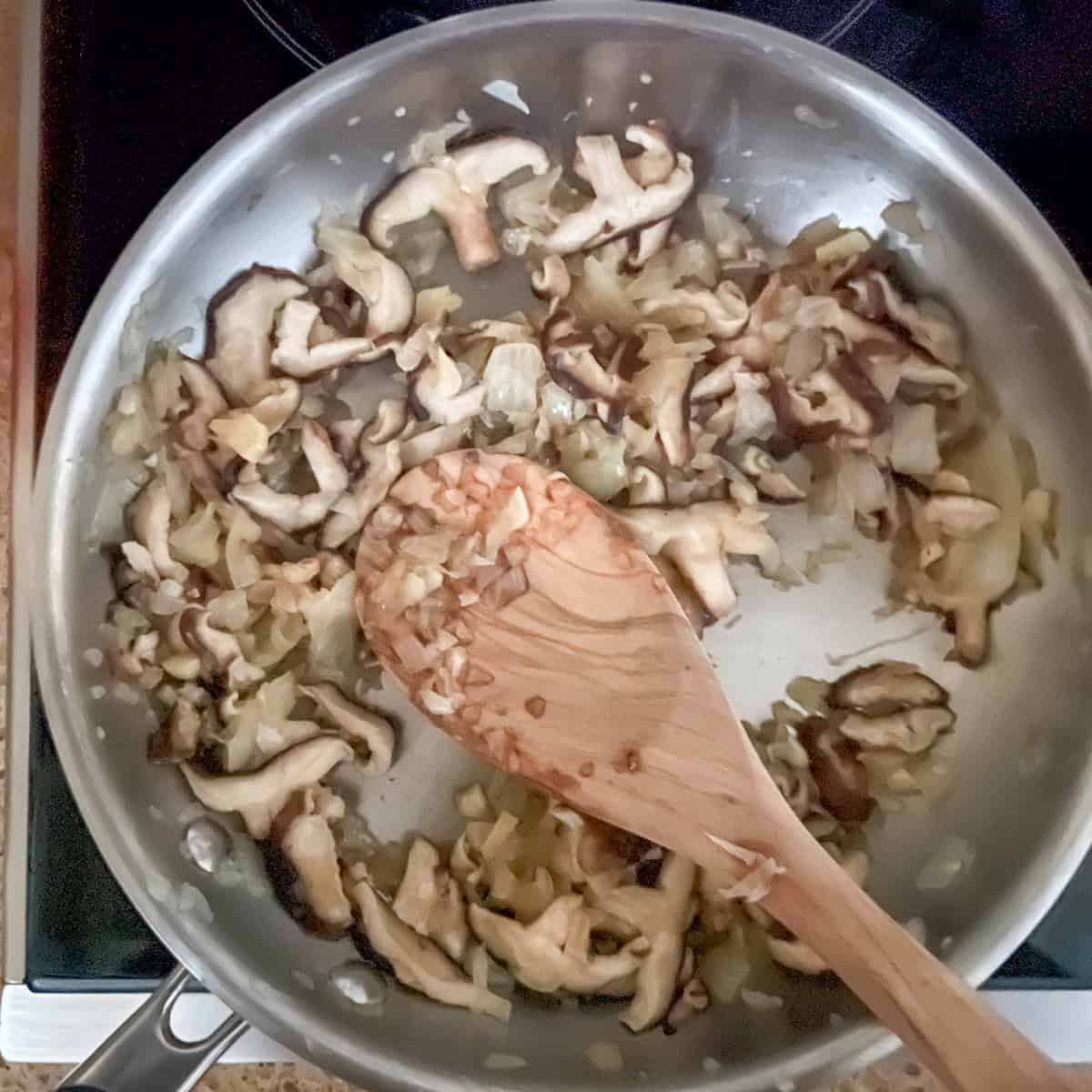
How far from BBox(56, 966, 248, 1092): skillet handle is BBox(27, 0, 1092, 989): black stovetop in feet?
0.35

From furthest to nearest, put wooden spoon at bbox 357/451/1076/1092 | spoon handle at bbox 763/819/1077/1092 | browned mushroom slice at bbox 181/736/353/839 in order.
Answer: browned mushroom slice at bbox 181/736/353/839 < wooden spoon at bbox 357/451/1076/1092 < spoon handle at bbox 763/819/1077/1092

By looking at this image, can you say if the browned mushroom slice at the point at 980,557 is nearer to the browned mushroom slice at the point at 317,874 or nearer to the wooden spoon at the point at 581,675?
the wooden spoon at the point at 581,675

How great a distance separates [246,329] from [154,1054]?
0.55 meters

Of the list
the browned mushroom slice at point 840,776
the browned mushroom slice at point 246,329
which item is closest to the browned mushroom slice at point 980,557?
the browned mushroom slice at point 840,776

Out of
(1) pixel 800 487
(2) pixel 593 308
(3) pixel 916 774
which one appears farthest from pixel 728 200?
(3) pixel 916 774

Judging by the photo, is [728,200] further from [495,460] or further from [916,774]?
[916,774]

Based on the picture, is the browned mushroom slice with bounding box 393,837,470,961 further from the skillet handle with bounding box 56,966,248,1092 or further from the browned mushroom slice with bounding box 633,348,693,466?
the browned mushroom slice with bounding box 633,348,693,466

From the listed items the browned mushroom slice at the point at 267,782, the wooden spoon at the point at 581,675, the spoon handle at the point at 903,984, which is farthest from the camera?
the browned mushroom slice at the point at 267,782

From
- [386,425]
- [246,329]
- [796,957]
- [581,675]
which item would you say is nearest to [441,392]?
[386,425]

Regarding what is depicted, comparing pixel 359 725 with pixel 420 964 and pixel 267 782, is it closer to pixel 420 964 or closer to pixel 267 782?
pixel 267 782

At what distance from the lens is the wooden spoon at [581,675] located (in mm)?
721

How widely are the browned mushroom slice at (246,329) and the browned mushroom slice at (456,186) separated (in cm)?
9

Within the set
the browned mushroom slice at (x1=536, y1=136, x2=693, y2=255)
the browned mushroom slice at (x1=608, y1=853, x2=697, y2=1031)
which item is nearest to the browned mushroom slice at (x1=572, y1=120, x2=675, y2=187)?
the browned mushroom slice at (x1=536, y1=136, x2=693, y2=255)

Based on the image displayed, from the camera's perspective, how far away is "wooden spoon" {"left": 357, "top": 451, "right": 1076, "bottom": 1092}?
721mm
